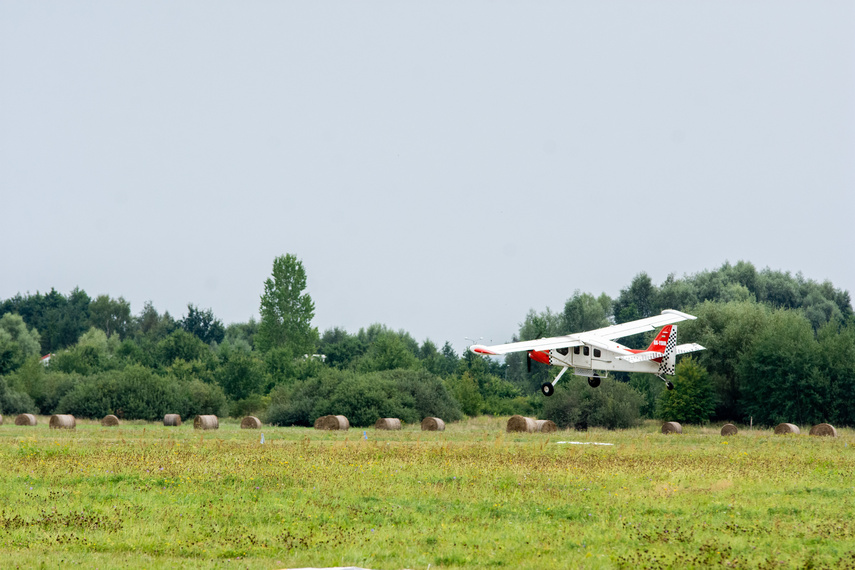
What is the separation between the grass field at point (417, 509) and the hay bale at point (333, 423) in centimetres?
1983

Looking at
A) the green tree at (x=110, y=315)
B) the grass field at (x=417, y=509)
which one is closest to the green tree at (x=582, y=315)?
the grass field at (x=417, y=509)

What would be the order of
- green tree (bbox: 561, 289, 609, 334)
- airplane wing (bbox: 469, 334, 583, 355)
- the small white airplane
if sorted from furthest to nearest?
1. green tree (bbox: 561, 289, 609, 334)
2. the small white airplane
3. airplane wing (bbox: 469, 334, 583, 355)

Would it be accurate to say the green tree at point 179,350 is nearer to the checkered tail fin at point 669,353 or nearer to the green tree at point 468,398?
the green tree at point 468,398

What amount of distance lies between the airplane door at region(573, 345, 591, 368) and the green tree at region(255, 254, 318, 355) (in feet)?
211

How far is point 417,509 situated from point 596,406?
139ft

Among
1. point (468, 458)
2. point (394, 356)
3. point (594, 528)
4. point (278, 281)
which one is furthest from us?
point (278, 281)

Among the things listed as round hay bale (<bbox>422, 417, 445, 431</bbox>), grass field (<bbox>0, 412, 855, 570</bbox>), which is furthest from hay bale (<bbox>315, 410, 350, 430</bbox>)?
grass field (<bbox>0, 412, 855, 570</bbox>)

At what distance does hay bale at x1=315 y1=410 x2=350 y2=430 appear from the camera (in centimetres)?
4828

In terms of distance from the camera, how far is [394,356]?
80062mm

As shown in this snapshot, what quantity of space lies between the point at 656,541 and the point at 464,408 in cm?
5587

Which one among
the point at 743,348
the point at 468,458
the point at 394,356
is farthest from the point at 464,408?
the point at 468,458

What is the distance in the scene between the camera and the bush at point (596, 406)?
57656mm

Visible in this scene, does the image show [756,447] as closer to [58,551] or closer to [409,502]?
[409,502]

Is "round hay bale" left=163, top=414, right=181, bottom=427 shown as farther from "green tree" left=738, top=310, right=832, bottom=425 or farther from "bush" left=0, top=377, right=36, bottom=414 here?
"green tree" left=738, top=310, right=832, bottom=425
